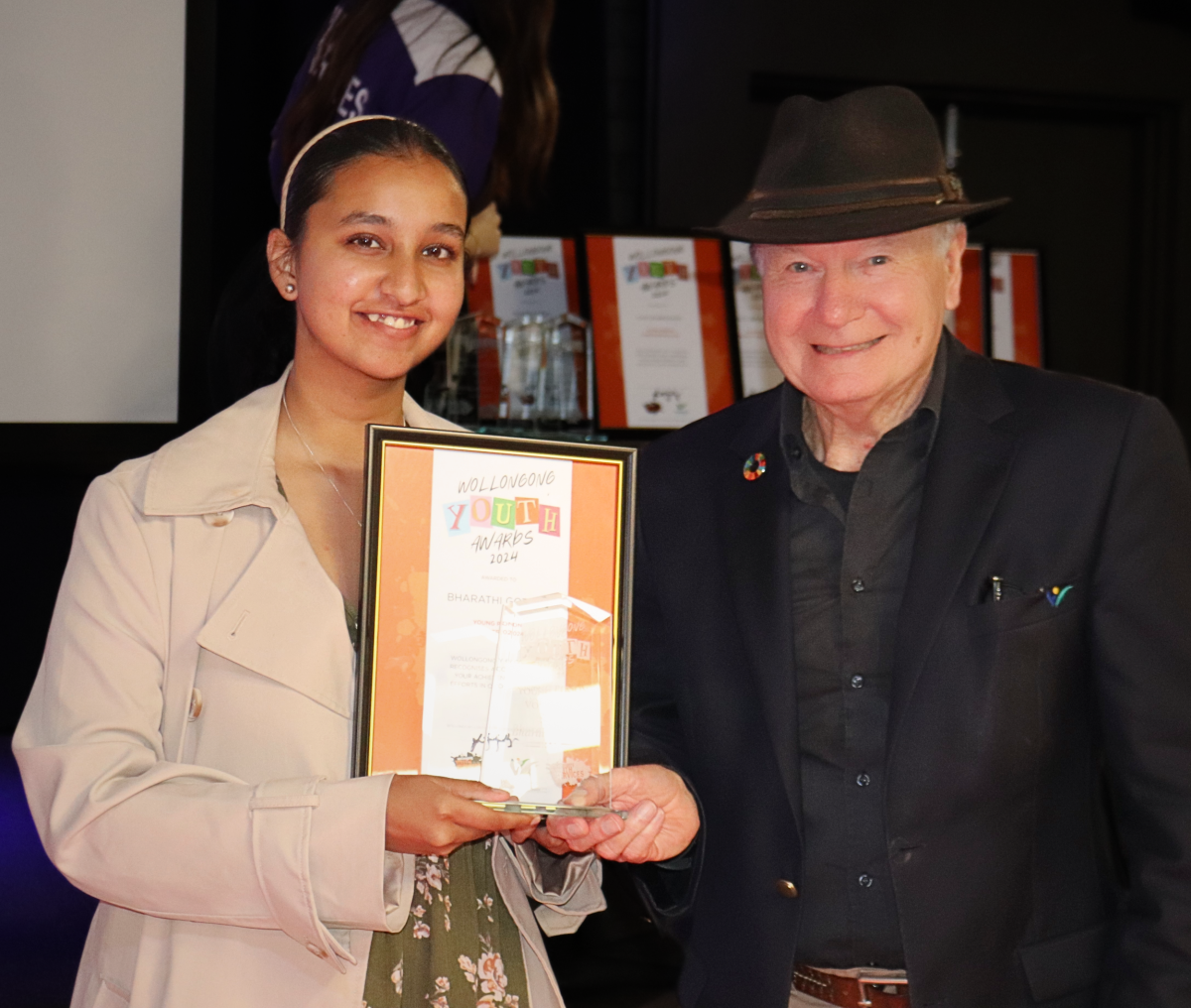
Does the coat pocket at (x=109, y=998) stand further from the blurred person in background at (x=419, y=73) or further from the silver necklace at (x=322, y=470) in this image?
the blurred person in background at (x=419, y=73)

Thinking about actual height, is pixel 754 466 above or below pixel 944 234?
below

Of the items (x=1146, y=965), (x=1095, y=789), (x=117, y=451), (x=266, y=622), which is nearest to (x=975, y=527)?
(x=1095, y=789)

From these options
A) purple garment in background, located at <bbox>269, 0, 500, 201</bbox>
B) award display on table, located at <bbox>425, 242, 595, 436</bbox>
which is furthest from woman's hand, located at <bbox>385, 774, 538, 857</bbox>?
award display on table, located at <bbox>425, 242, 595, 436</bbox>

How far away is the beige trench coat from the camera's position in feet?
4.38

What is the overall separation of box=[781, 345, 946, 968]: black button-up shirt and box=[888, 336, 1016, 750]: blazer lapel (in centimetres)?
4

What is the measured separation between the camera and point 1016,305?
4.06 meters

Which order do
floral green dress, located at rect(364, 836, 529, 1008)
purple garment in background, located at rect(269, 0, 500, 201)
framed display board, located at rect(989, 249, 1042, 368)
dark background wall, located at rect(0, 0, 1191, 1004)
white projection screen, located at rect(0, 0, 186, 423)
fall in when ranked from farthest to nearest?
framed display board, located at rect(989, 249, 1042, 368) → dark background wall, located at rect(0, 0, 1191, 1004) → white projection screen, located at rect(0, 0, 186, 423) → purple garment in background, located at rect(269, 0, 500, 201) → floral green dress, located at rect(364, 836, 529, 1008)

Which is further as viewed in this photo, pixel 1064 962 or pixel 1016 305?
pixel 1016 305

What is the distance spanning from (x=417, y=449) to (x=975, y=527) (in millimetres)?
690

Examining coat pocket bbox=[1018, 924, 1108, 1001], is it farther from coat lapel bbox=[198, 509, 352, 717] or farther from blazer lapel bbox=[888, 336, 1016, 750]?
coat lapel bbox=[198, 509, 352, 717]

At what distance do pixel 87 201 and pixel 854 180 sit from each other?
7.04 feet

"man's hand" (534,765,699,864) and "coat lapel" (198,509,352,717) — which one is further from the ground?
"coat lapel" (198,509,352,717)

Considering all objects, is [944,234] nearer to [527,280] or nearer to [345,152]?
[345,152]

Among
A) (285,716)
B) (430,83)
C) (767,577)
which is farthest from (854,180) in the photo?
(430,83)
